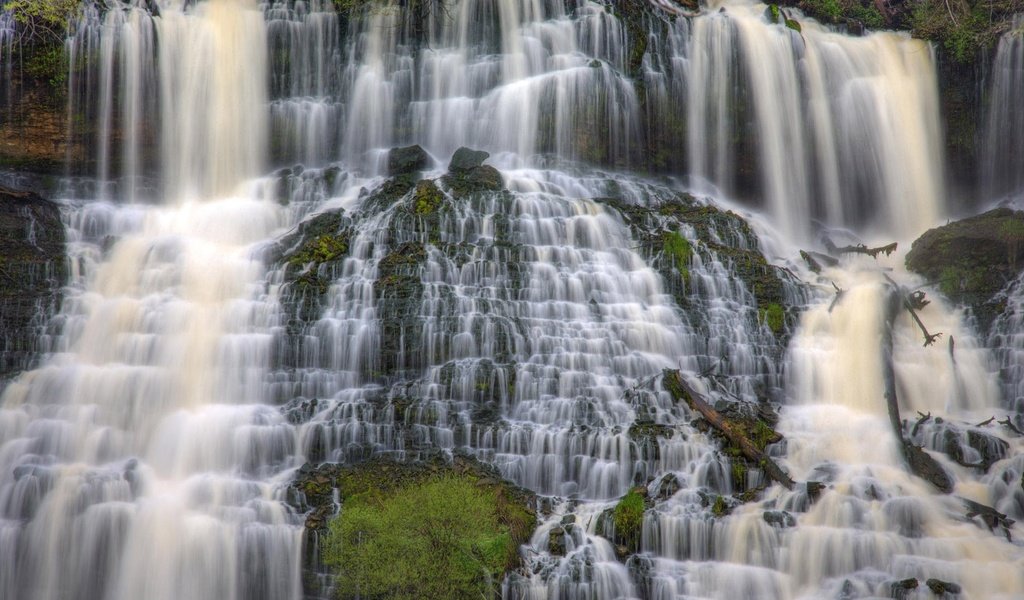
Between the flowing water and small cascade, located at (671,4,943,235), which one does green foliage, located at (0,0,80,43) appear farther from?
small cascade, located at (671,4,943,235)

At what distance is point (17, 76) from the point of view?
2284cm

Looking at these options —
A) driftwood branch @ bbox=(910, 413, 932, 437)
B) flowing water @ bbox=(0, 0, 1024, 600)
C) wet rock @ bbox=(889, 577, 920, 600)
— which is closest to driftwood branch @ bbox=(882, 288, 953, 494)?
flowing water @ bbox=(0, 0, 1024, 600)

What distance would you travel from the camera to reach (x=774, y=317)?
1927 centimetres

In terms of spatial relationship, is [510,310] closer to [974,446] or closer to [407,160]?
[407,160]

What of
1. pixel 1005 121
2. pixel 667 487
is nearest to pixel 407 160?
pixel 667 487

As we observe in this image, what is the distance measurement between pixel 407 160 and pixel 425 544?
12496 millimetres

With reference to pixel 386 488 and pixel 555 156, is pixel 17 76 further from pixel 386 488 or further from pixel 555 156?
pixel 386 488

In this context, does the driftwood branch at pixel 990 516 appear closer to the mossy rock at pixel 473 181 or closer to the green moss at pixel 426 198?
the mossy rock at pixel 473 181

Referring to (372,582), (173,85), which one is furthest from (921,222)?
(173,85)

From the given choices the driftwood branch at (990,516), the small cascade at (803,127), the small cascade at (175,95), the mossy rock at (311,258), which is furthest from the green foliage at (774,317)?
the small cascade at (175,95)

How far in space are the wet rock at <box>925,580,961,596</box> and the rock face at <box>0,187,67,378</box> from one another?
54.3ft

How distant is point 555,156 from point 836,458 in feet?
37.6

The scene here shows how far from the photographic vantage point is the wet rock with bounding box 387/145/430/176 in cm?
2347

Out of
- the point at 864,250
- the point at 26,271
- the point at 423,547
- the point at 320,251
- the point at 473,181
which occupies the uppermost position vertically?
the point at 473,181
